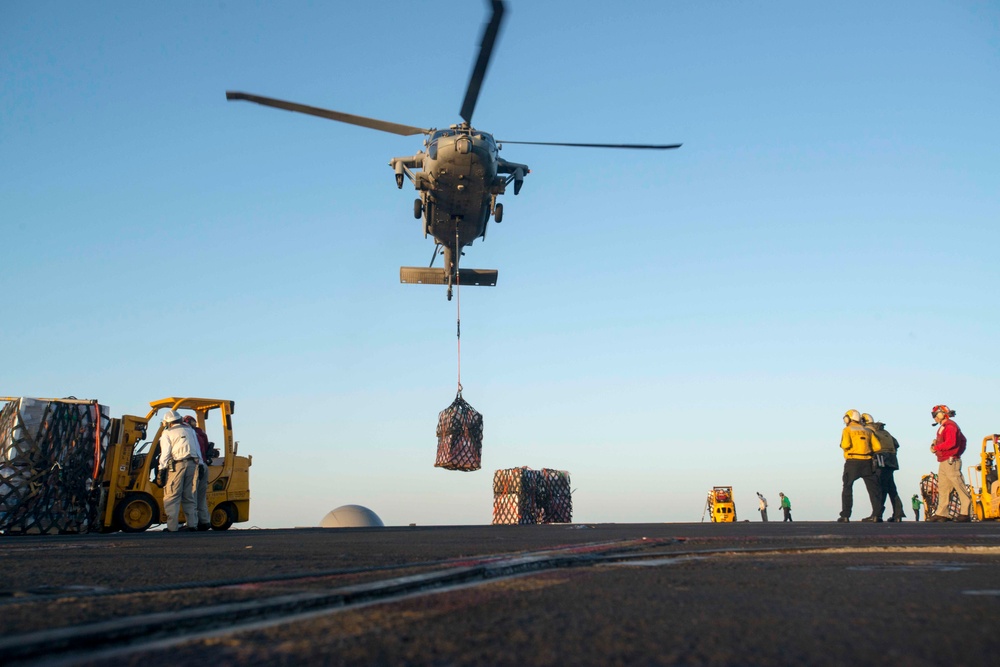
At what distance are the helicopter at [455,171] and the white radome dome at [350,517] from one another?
797 inches

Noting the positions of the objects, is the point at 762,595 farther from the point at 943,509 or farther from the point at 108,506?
the point at 108,506

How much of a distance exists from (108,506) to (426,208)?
27.6ft

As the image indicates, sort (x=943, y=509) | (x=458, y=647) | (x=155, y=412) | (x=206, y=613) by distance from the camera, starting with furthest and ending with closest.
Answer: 1. (x=155, y=412)
2. (x=943, y=509)
3. (x=206, y=613)
4. (x=458, y=647)

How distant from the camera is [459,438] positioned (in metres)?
18.2

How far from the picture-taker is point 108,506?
563 inches

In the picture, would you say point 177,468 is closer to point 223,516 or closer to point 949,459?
point 223,516

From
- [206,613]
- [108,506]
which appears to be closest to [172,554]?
[206,613]

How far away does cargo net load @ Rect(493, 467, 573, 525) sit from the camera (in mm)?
29625

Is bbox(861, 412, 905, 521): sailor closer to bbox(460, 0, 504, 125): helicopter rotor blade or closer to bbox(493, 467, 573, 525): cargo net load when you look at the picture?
bbox(460, 0, 504, 125): helicopter rotor blade

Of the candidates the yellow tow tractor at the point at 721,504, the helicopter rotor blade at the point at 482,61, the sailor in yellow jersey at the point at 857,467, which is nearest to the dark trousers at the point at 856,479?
the sailor in yellow jersey at the point at 857,467

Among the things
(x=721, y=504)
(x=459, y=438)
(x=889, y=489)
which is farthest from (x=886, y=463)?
(x=721, y=504)

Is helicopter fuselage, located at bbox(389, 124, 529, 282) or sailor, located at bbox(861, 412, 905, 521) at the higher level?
helicopter fuselage, located at bbox(389, 124, 529, 282)

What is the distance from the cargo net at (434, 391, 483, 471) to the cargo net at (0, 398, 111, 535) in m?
6.69

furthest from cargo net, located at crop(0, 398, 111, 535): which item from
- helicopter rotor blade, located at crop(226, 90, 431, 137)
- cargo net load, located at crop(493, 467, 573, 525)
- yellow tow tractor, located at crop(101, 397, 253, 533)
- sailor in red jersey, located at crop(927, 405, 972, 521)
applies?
cargo net load, located at crop(493, 467, 573, 525)
